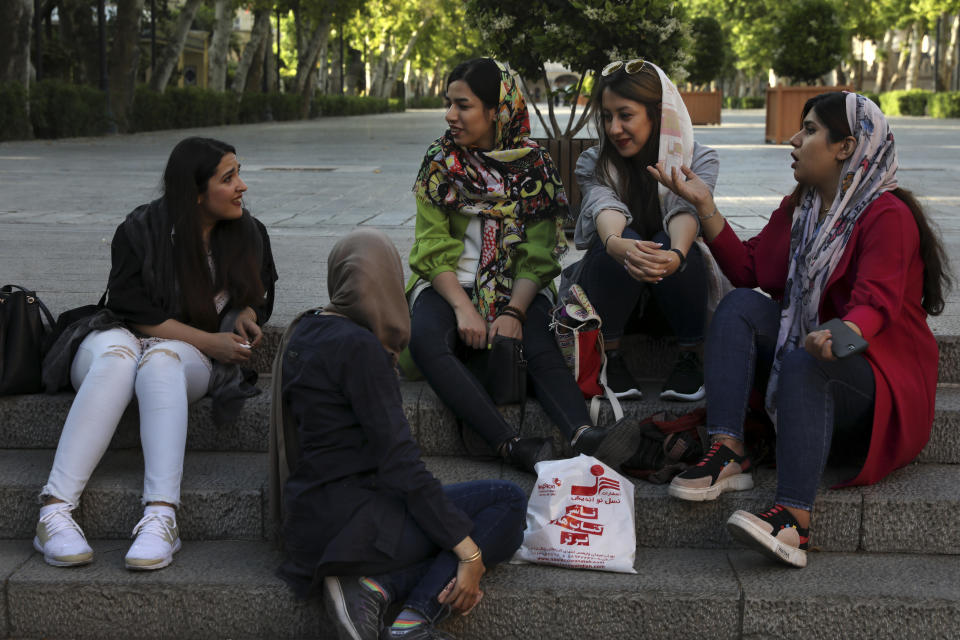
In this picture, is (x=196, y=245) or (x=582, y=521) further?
(x=196, y=245)

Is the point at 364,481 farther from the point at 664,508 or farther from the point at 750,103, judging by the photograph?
the point at 750,103

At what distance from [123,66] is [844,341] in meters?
23.6

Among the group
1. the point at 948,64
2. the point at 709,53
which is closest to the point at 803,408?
the point at 709,53

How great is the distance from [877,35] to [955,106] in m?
10.00

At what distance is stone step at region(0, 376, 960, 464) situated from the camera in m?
3.89

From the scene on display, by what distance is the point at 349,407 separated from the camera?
2.98 m

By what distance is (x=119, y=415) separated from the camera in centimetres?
351

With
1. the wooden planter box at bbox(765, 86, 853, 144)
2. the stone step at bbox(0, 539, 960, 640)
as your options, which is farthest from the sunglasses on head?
the wooden planter box at bbox(765, 86, 853, 144)

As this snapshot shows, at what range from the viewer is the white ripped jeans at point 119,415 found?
11.3ft

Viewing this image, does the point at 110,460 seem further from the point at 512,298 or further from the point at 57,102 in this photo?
the point at 57,102

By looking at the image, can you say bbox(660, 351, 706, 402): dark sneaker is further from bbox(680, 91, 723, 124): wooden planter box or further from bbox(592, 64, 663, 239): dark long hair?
bbox(680, 91, 723, 124): wooden planter box

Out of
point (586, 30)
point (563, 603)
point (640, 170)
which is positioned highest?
point (586, 30)

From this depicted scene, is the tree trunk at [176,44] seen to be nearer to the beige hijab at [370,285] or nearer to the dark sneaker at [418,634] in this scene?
the beige hijab at [370,285]

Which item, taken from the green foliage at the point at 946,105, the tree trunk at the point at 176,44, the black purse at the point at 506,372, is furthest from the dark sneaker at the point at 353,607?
the green foliage at the point at 946,105
